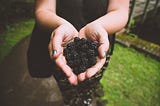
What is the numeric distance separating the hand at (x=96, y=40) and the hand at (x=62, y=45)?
0.09 meters

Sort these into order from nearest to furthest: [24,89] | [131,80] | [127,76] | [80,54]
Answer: [80,54], [24,89], [131,80], [127,76]

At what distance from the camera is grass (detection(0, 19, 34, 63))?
4975mm

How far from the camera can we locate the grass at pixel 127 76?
411 cm

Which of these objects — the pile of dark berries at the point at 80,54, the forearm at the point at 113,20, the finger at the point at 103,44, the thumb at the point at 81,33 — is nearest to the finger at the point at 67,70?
the pile of dark berries at the point at 80,54

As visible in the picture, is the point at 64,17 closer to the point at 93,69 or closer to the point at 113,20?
the point at 113,20

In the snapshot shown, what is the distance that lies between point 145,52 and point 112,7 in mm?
2927

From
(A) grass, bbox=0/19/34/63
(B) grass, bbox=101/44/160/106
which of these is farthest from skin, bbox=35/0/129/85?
(A) grass, bbox=0/19/34/63

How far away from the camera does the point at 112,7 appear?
2.75m

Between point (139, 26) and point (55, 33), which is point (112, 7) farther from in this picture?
point (139, 26)

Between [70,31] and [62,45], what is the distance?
17 centimetres

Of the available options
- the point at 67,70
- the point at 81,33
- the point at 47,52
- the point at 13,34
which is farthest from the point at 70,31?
the point at 13,34

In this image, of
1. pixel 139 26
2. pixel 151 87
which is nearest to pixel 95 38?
pixel 151 87

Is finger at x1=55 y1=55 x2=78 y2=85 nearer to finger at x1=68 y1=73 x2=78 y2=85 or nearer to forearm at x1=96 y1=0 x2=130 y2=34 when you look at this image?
finger at x1=68 y1=73 x2=78 y2=85

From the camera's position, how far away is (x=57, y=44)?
2.18 metres
